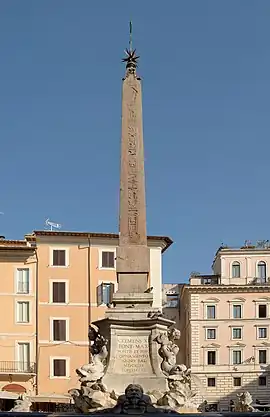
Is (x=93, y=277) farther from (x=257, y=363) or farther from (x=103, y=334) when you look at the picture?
(x=103, y=334)

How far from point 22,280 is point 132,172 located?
97.2 ft

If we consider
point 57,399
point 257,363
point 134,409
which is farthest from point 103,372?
point 257,363

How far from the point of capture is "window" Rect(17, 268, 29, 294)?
48906mm

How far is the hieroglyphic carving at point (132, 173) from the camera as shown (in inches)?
797

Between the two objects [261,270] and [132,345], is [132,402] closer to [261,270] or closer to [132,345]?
[132,345]

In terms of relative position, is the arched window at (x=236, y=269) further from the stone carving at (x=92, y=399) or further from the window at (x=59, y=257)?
the stone carving at (x=92, y=399)

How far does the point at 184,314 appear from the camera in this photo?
7119 cm

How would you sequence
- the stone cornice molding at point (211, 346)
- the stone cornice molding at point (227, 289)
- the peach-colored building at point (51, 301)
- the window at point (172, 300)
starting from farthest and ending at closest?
the window at point (172, 300), the stone cornice molding at point (227, 289), the stone cornice molding at point (211, 346), the peach-colored building at point (51, 301)

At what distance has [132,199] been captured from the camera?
20422mm

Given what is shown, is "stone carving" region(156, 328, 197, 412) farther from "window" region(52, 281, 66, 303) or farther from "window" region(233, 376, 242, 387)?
"window" region(233, 376, 242, 387)

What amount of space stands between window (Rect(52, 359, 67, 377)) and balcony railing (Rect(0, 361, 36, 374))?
3.75 feet

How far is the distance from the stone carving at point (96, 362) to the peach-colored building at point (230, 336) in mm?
47248

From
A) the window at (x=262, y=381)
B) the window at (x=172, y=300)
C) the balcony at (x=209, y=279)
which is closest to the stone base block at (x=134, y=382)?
the window at (x=262, y=381)

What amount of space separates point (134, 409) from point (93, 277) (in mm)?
34298
